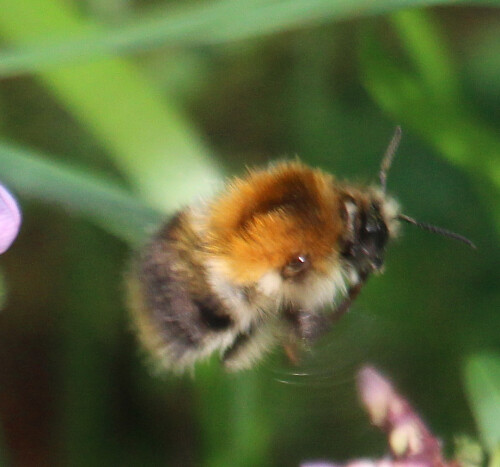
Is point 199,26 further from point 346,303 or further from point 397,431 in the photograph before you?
point 397,431

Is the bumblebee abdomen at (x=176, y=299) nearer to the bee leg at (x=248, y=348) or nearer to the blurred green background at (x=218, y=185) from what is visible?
the bee leg at (x=248, y=348)

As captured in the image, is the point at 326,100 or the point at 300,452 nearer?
the point at 300,452

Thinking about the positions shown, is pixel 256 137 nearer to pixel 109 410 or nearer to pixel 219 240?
pixel 109 410

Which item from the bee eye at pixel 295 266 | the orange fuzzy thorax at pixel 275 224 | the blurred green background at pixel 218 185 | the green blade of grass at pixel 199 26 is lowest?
the blurred green background at pixel 218 185

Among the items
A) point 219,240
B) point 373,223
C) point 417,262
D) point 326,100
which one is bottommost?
point 417,262

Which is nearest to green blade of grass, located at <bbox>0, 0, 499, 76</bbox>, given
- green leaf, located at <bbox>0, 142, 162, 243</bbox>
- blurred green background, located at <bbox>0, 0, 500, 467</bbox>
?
blurred green background, located at <bbox>0, 0, 500, 467</bbox>

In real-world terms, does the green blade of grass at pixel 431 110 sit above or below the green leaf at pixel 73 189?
below

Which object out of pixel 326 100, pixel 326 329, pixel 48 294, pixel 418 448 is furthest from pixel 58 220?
pixel 418 448

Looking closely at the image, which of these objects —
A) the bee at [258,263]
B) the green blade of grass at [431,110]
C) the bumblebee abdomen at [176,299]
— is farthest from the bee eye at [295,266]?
the green blade of grass at [431,110]
